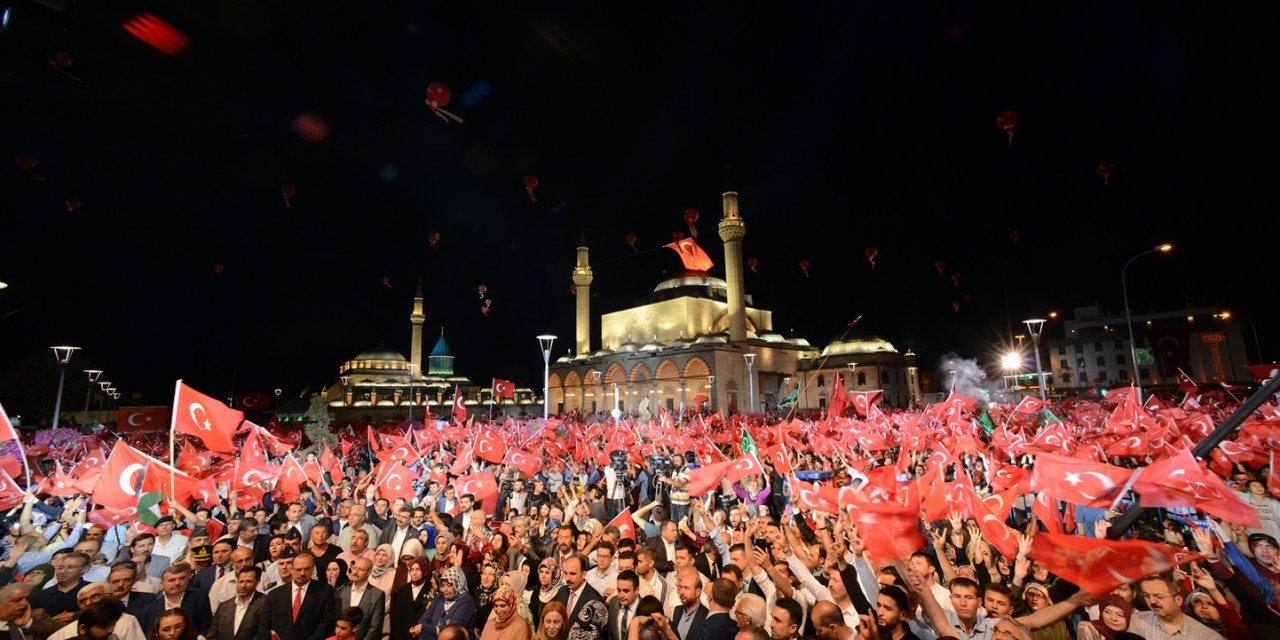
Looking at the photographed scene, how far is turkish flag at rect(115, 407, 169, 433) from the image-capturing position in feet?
82.4

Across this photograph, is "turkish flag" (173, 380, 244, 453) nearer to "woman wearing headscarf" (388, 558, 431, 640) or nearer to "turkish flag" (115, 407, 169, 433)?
Result: "woman wearing headscarf" (388, 558, 431, 640)

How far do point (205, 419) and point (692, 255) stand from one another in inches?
2451

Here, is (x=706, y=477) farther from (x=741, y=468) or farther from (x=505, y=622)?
(x=505, y=622)

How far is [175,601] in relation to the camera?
17.0 ft

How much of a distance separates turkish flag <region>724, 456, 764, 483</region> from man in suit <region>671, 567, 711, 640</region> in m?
3.87

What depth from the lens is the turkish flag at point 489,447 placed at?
41.2 feet

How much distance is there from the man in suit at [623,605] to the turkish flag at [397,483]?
5476 mm

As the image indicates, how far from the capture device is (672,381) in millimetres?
56969

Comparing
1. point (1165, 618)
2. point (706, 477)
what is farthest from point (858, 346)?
point (1165, 618)

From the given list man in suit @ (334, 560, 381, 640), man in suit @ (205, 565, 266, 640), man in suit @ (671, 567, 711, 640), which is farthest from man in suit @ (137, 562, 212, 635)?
man in suit @ (671, 567, 711, 640)

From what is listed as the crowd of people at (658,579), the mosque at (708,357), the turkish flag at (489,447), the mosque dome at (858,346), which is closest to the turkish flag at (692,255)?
the mosque at (708,357)

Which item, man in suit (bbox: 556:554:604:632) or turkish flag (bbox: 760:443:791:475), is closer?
man in suit (bbox: 556:554:604:632)

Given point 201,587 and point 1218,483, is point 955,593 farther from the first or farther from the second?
point 201,587

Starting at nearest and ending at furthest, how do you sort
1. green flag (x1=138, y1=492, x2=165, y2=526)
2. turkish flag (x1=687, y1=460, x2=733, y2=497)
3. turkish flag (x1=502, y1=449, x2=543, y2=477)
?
green flag (x1=138, y1=492, x2=165, y2=526), turkish flag (x1=687, y1=460, x2=733, y2=497), turkish flag (x1=502, y1=449, x2=543, y2=477)
